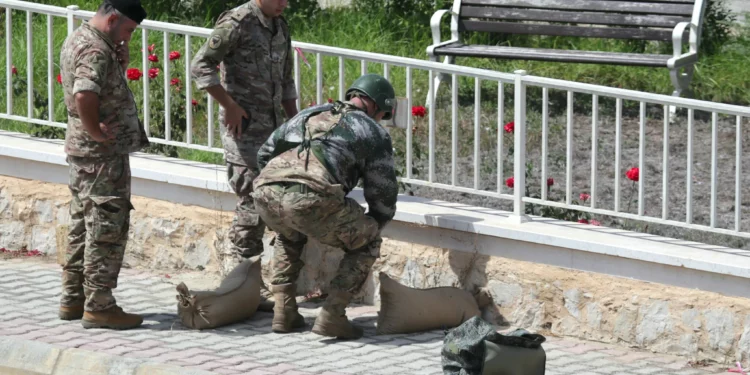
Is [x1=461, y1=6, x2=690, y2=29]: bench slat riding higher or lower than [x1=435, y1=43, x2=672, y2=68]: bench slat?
higher

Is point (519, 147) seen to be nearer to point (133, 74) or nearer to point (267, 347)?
point (267, 347)

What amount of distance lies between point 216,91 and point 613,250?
6.85 feet

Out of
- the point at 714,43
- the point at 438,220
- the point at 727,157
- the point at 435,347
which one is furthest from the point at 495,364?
the point at 714,43

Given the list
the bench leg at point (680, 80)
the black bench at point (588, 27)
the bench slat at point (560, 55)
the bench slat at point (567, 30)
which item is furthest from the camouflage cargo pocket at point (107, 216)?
the bench slat at point (567, 30)

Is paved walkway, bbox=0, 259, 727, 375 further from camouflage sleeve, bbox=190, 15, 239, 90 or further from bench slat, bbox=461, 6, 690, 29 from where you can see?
bench slat, bbox=461, 6, 690, 29

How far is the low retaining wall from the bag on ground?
88cm

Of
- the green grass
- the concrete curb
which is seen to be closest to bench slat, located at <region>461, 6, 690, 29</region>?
the green grass

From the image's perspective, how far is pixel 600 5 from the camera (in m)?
10.5

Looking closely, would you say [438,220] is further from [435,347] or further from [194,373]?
Result: [194,373]

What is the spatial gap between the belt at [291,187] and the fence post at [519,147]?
47.6 inches

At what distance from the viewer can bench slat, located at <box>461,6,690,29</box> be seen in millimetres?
10320

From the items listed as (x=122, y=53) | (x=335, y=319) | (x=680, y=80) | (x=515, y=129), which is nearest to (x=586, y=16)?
(x=680, y=80)

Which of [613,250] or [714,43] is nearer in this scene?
[613,250]

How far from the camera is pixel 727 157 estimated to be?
30.2 ft
